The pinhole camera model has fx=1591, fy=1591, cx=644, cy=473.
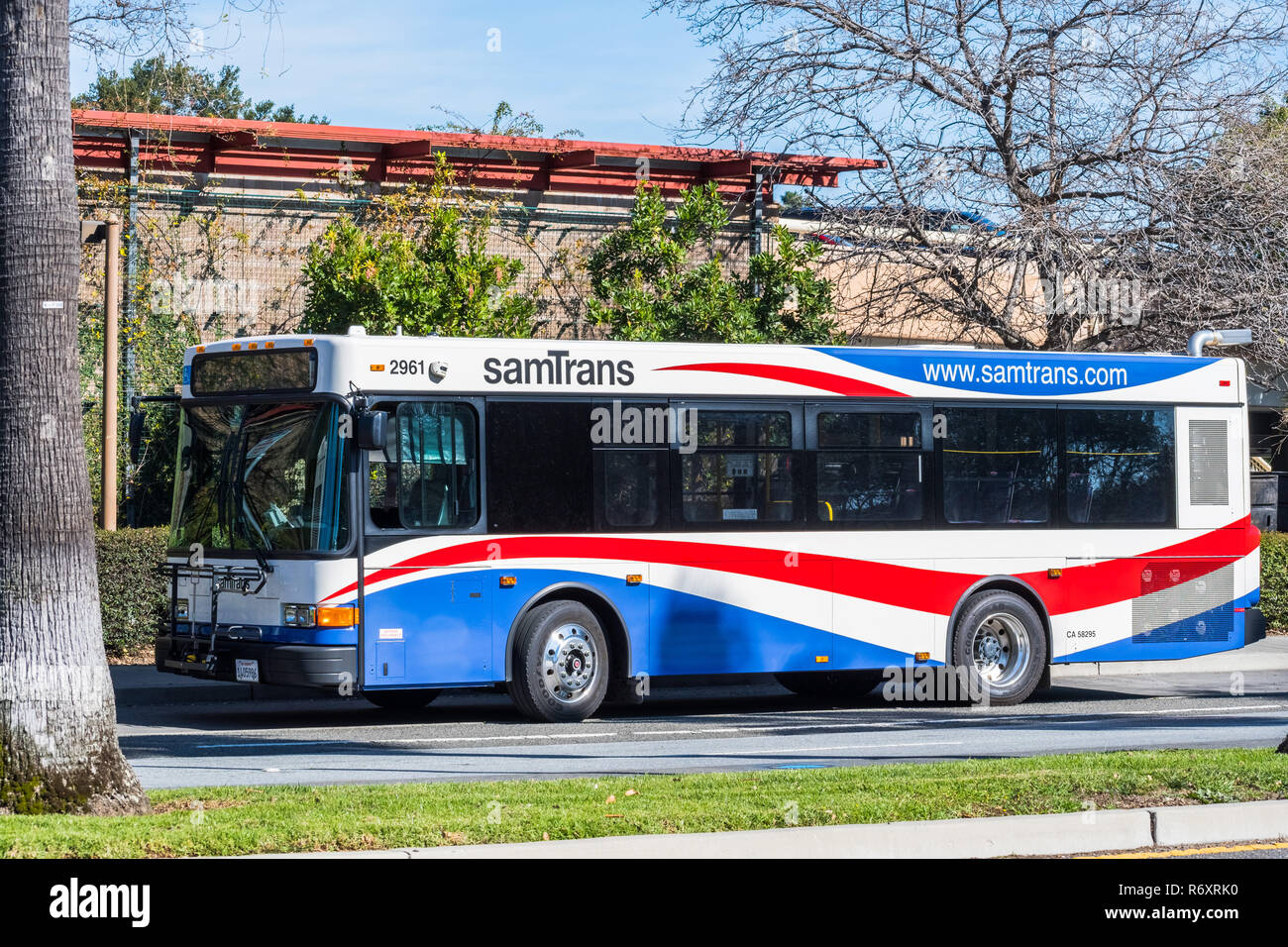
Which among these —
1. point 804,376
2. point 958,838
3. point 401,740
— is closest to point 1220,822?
point 958,838

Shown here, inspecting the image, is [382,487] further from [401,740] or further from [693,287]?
[693,287]

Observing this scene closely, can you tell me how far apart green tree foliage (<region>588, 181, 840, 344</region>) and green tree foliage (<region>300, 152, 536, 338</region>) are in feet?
4.72

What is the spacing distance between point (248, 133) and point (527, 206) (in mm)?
4257

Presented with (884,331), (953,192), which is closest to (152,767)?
(953,192)

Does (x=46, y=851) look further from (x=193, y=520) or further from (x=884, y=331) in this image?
(x=884, y=331)

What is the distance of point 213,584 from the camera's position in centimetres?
1341

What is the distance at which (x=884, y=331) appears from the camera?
24844mm

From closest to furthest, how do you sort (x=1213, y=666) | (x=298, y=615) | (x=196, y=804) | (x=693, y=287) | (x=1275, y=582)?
(x=196, y=804), (x=298, y=615), (x=1213, y=666), (x=693, y=287), (x=1275, y=582)

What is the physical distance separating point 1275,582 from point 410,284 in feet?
42.0

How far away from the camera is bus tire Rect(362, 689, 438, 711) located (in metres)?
14.7

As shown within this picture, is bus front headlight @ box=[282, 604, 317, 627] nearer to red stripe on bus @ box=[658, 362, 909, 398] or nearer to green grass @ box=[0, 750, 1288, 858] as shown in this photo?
green grass @ box=[0, 750, 1288, 858]

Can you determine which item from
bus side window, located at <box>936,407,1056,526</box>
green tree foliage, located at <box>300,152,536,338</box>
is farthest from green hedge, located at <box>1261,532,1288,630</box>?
green tree foliage, located at <box>300,152,536,338</box>

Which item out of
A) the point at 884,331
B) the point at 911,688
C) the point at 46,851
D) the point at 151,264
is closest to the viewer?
the point at 46,851

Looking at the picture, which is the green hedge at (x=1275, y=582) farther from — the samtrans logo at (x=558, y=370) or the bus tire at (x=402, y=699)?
the bus tire at (x=402, y=699)
